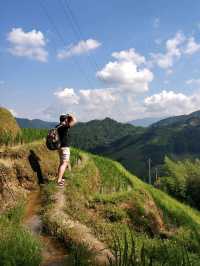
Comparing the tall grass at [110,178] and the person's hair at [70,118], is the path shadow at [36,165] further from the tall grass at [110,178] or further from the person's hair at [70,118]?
the tall grass at [110,178]

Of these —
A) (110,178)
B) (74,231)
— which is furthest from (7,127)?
(74,231)

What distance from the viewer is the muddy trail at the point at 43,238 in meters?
7.84

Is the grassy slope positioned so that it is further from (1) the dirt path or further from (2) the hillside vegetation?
(2) the hillside vegetation

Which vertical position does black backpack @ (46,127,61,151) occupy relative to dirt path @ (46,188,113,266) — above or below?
above

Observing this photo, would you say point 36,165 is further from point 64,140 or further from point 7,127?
point 7,127

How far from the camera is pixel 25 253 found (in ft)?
22.4

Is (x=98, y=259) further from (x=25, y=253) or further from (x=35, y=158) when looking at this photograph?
(x=35, y=158)

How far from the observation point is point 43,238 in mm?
9555

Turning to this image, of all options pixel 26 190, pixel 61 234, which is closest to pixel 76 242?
pixel 61 234

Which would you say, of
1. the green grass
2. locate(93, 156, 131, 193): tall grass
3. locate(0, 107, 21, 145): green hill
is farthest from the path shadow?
the green grass

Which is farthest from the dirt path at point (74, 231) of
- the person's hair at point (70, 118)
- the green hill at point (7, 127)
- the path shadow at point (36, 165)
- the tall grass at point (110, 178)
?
the tall grass at point (110, 178)


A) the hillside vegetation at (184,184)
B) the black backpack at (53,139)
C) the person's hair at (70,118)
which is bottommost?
the hillside vegetation at (184,184)

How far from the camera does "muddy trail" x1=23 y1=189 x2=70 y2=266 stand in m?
7.84

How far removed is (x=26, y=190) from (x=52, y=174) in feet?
6.25
